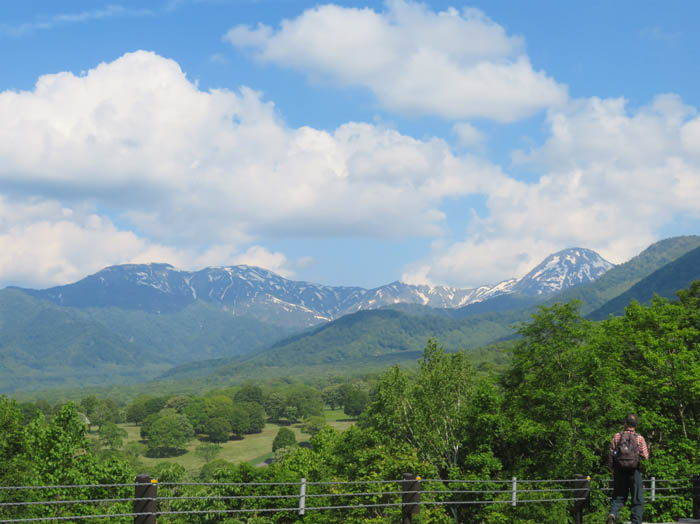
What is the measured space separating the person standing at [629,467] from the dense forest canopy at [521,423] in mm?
14209

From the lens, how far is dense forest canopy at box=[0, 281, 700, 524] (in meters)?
34.8

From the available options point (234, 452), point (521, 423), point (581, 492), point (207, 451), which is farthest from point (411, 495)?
point (234, 452)

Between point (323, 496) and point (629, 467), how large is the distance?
8.68 metres

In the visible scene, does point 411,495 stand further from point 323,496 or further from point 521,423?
point 521,423

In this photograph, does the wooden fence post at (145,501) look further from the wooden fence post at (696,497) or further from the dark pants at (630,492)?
the wooden fence post at (696,497)

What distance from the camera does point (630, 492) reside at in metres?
15.3

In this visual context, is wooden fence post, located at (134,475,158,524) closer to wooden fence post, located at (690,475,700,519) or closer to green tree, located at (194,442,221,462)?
wooden fence post, located at (690,475,700,519)

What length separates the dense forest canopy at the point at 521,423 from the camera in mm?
34781

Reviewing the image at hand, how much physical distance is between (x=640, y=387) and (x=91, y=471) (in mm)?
44980

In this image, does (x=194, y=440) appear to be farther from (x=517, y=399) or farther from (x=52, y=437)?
(x=517, y=399)

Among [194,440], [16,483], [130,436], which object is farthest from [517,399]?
[130,436]

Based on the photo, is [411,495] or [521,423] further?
[521,423]

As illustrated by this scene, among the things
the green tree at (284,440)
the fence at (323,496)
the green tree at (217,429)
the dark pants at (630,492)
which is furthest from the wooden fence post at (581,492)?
the green tree at (217,429)

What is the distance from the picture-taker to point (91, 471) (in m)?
50.6
